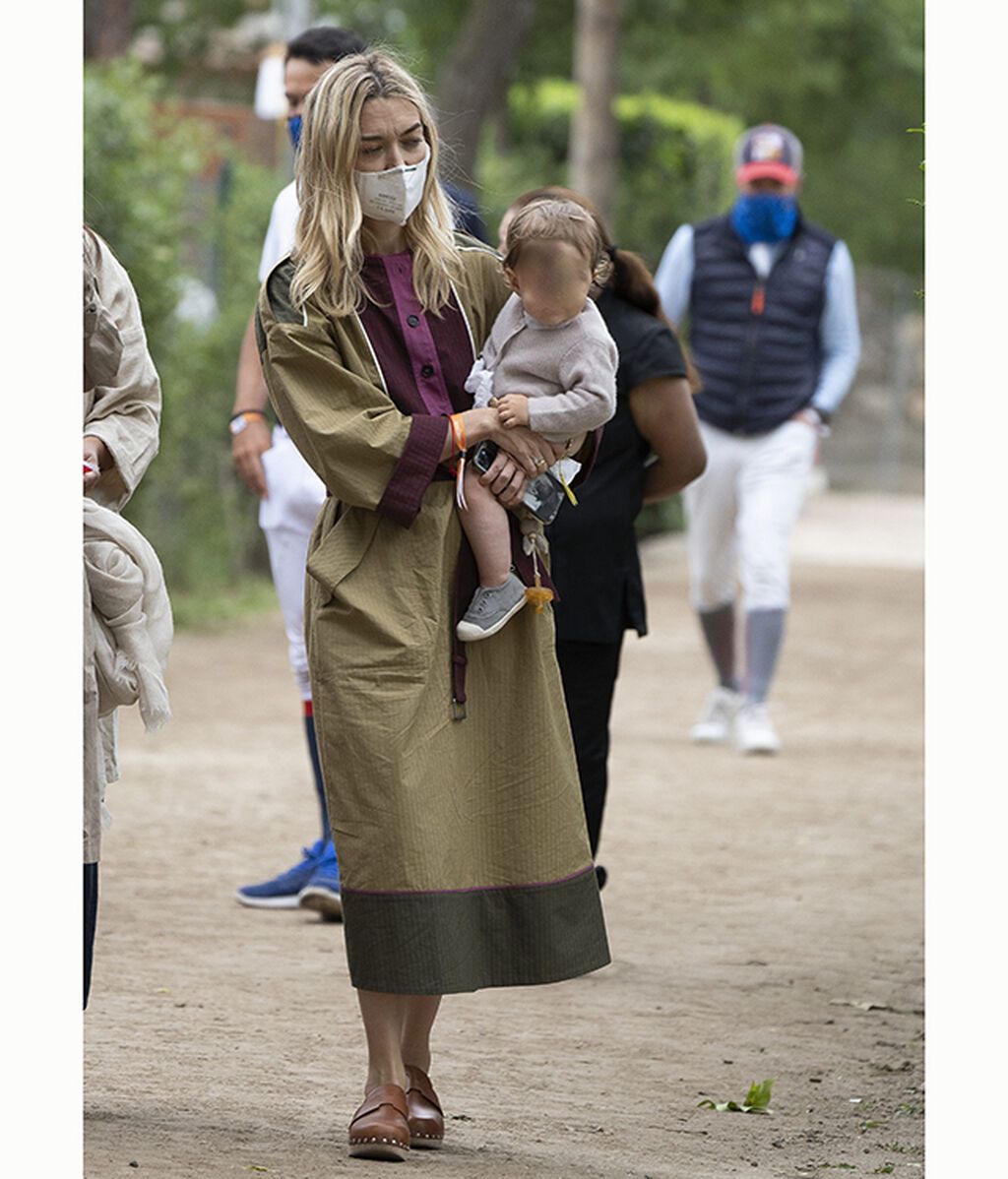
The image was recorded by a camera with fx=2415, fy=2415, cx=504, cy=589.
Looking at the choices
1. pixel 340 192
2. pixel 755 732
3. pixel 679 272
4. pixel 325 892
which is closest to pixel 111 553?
pixel 340 192

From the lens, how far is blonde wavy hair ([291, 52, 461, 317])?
420cm

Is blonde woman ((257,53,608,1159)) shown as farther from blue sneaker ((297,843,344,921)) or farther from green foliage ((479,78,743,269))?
green foliage ((479,78,743,269))

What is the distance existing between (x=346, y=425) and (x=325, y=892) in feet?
8.44

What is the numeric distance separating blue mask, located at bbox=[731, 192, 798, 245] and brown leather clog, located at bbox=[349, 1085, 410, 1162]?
231 inches

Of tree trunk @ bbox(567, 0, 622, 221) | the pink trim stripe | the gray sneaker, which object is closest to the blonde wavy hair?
the gray sneaker

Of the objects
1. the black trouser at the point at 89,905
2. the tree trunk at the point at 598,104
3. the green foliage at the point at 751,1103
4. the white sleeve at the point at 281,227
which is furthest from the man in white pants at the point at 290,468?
the tree trunk at the point at 598,104

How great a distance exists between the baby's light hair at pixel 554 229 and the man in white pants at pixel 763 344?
16.7 ft

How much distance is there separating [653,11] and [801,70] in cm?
386

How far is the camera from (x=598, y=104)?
19.7 meters

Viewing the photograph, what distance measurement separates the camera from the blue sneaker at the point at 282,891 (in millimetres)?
6676

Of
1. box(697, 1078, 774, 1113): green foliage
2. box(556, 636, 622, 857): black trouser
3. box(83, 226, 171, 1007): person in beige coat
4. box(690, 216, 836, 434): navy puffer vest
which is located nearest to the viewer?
box(83, 226, 171, 1007): person in beige coat

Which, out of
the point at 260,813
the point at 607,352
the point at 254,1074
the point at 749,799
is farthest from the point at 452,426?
the point at 749,799

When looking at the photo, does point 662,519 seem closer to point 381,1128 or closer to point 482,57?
point 482,57
